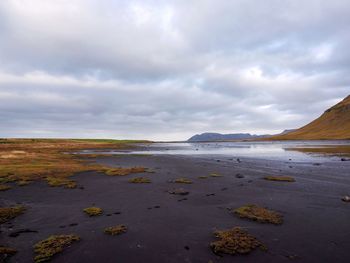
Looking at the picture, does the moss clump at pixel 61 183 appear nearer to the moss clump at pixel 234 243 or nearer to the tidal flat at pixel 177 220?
the tidal flat at pixel 177 220

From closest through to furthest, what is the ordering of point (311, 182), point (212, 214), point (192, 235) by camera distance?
point (192, 235), point (212, 214), point (311, 182)

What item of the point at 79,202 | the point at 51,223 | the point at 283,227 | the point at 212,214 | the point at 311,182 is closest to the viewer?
the point at 283,227

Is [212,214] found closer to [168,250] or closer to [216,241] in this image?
[216,241]

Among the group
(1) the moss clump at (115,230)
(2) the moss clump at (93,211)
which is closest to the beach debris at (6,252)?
(1) the moss clump at (115,230)

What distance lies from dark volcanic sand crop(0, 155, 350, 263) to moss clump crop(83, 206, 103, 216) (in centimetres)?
34

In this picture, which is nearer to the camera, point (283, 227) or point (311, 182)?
point (283, 227)

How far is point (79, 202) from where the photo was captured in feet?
56.7

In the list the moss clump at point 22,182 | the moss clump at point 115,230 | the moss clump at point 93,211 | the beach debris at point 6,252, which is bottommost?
the beach debris at point 6,252

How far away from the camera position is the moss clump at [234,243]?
32.2 ft

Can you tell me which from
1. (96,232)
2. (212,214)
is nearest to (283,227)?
(212,214)

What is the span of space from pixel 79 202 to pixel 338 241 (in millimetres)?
14541

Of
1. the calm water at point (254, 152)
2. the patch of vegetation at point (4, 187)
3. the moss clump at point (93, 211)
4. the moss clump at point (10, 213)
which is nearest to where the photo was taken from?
the moss clump at point (10, 213)

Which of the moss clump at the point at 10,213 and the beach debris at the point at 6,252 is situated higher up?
the moss clump at the point at 10,213

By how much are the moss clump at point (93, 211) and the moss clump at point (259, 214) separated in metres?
7.66
